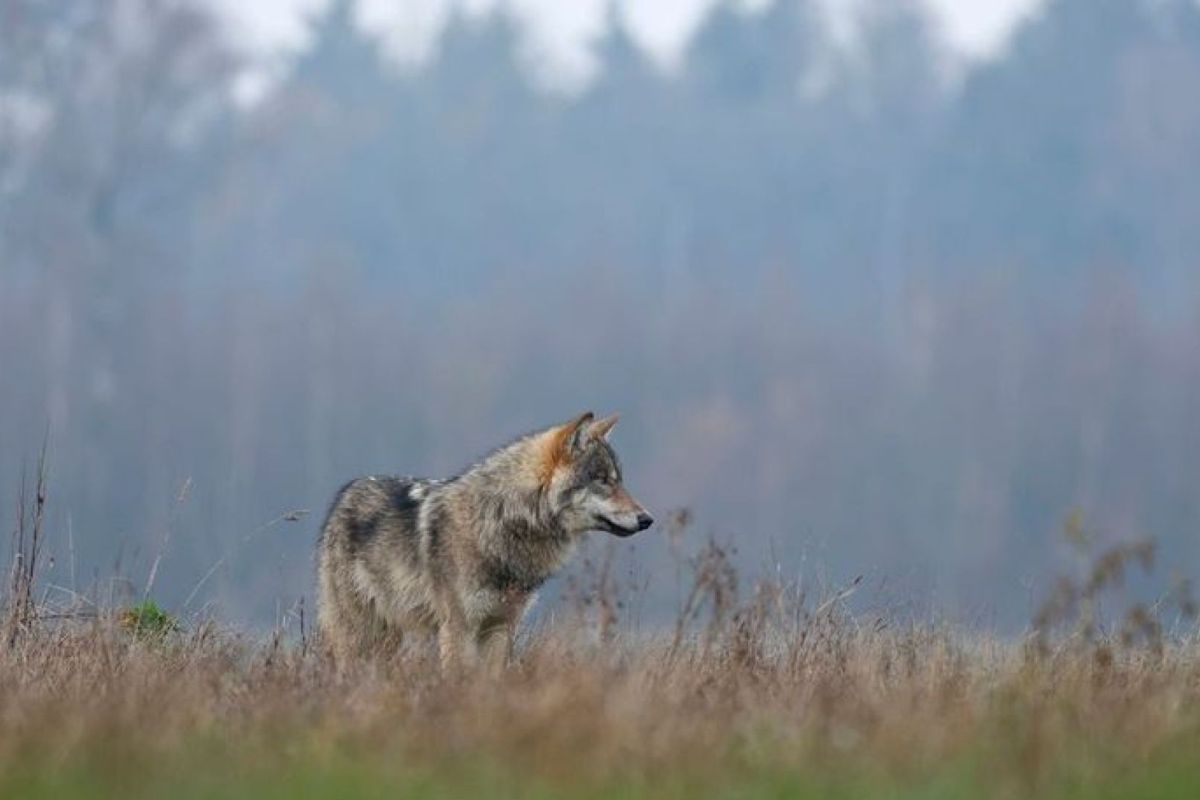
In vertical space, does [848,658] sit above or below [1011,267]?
below

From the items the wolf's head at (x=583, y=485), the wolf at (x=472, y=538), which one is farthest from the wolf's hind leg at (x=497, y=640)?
the wolf's head at (x=583, y=485)

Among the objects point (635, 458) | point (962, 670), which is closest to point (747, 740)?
point (962, 670)

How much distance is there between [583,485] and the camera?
1005 cm

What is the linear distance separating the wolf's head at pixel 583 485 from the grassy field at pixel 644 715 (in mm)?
1488

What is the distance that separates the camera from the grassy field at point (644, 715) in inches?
227

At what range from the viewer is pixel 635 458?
43344mm

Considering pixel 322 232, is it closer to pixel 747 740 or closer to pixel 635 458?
pixel 635 458

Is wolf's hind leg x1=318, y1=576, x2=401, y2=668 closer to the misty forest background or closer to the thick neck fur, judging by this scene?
the thick neck fur

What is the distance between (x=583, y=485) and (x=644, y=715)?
12.3 feet

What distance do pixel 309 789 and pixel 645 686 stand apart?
1.54 meters

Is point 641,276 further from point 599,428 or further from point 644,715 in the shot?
point 644,715

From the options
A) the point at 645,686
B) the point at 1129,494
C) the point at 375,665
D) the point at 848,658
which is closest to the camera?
the point at 645,686

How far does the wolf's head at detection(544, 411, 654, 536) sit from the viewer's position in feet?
32.9

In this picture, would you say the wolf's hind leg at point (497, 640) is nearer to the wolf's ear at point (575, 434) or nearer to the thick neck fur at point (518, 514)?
the thick neck fur at point (518, 514)
